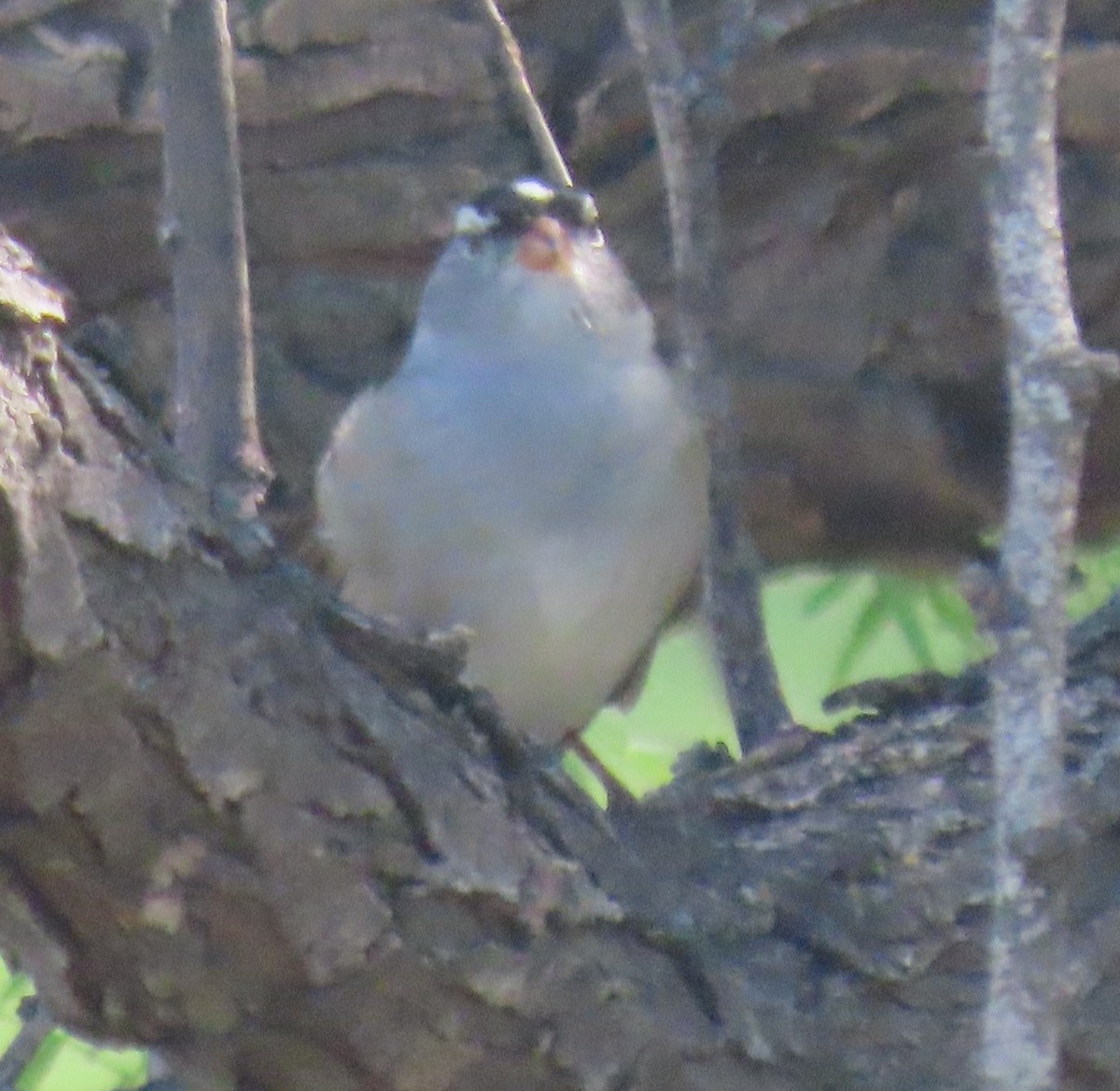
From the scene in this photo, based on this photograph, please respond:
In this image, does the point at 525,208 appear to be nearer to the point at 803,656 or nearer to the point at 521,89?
the point at 521,89

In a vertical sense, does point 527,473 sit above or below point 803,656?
below

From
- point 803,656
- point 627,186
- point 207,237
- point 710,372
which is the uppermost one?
point 803,656

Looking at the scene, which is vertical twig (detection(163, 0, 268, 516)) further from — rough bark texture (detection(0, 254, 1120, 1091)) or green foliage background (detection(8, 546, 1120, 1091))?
green foliage background (detection(8, 546, 1120, 1091))

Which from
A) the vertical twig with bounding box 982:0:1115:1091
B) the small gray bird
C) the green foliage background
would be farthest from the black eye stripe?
the vertical twig with bounding box 982:0:1115:1091

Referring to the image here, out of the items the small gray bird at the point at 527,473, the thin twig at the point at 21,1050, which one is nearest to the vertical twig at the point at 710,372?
the small gray bird at the point at 527,473

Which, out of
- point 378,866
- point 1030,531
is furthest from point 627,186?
point 1030,531
